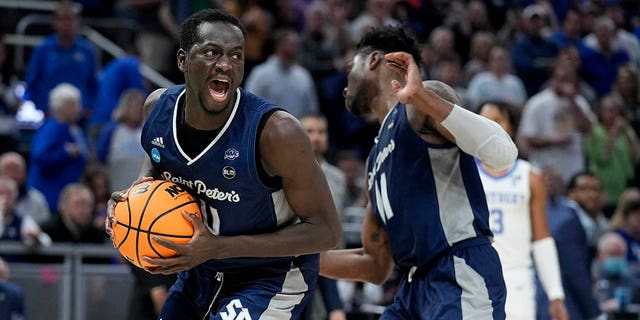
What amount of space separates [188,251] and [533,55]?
36.4 ft

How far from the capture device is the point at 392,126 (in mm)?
5621

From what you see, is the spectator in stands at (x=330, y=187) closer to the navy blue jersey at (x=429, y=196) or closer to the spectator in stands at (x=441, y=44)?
the navy blue jersey at (x=429, y=196)

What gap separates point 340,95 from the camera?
43.9 feet

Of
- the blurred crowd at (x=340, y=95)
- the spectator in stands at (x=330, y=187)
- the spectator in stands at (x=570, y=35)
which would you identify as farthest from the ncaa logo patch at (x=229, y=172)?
the spectator in stands at (x=570, y=35)

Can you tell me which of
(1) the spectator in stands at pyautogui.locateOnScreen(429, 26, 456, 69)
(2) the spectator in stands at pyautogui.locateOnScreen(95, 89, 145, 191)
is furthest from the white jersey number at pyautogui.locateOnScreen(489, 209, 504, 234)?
(1) the spectator in stands at pyautogui.locateOnScreen(429, 26, 456, 69)

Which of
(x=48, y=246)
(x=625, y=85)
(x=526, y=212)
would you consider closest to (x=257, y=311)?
(x=526, y=212)

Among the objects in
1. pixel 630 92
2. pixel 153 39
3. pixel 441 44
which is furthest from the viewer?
pixel 630 92

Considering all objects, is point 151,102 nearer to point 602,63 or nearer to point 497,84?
point 497,84

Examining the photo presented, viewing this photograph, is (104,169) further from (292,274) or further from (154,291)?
(292,274)

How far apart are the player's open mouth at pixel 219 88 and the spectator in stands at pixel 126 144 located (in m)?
6.10

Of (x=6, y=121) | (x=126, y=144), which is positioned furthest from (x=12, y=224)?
(x=6, y=121)

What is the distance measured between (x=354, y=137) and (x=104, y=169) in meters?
3.13

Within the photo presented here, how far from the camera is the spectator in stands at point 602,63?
1554cm

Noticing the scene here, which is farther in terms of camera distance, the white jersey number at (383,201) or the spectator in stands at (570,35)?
the spectator in stands at (570,35)
